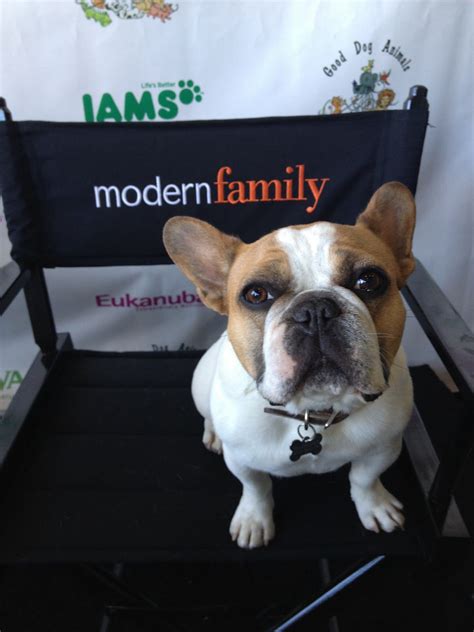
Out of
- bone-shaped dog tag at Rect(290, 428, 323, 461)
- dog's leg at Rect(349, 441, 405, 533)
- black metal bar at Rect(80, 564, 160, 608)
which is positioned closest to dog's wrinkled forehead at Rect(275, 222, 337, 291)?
bone-shaped dog tag at Rect(290, 428, 323, 461)

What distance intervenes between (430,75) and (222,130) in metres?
0.60

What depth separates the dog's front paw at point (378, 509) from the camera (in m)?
1.01

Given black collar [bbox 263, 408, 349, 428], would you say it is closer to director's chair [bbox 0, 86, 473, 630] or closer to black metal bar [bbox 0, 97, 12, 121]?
director's chair [bbox 0, 86, 473, 630]

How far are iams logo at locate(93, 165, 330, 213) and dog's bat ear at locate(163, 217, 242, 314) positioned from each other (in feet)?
1.06

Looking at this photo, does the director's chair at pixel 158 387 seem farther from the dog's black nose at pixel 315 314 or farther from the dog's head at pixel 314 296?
the dog's black nose at pixel 315 314

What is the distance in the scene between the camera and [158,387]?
4.62 ft

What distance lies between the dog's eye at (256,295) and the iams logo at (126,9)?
87 cm

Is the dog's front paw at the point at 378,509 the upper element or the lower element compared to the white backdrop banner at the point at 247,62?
lower

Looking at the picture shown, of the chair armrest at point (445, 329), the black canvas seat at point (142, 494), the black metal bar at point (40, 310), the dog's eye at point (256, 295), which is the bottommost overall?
the black canvas seat at point (142, 494)

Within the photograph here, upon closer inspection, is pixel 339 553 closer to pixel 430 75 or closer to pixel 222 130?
pixel 222 130

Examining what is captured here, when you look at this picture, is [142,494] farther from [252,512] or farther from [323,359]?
[323,359]

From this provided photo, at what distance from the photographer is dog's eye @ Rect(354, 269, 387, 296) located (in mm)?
828

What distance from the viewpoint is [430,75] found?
1404mm

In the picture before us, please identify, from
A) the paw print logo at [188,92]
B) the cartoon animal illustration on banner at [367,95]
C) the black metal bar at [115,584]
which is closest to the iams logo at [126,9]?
the paw print logo at [188,92]
